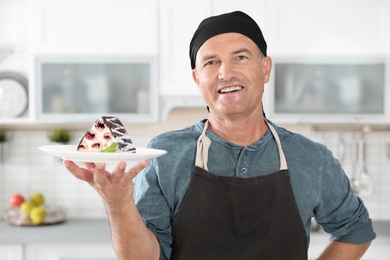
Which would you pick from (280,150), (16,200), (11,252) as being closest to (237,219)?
(280,150)

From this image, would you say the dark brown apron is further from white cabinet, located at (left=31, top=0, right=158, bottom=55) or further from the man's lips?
white cabinet, located at (left=31, top=0, right=158, bottom=55)

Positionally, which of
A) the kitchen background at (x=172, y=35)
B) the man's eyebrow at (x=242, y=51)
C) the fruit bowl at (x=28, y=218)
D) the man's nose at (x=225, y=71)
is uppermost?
the kitchen background at (x=172, y=35)

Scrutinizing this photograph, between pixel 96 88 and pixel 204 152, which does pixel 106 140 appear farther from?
pixel 96 88

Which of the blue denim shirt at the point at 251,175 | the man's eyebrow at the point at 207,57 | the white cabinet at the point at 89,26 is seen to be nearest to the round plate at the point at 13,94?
the white cabinet at the point at 89,26

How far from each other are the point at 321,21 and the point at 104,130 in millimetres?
2300

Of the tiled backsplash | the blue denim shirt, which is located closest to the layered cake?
the blue denim shirt

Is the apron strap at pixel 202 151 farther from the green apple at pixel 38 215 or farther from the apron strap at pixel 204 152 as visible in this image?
the green apple at pixel 38 215

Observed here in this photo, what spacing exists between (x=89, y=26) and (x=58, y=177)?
1029mm

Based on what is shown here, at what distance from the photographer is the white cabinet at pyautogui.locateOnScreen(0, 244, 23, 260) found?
3414 millimetres

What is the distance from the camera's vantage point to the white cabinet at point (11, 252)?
11.2 ft

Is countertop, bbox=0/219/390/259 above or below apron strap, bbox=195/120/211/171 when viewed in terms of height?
below

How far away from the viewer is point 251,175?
172 cm

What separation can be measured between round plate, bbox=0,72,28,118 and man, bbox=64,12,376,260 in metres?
2.22

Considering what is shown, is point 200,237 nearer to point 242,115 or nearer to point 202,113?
point 242,115
